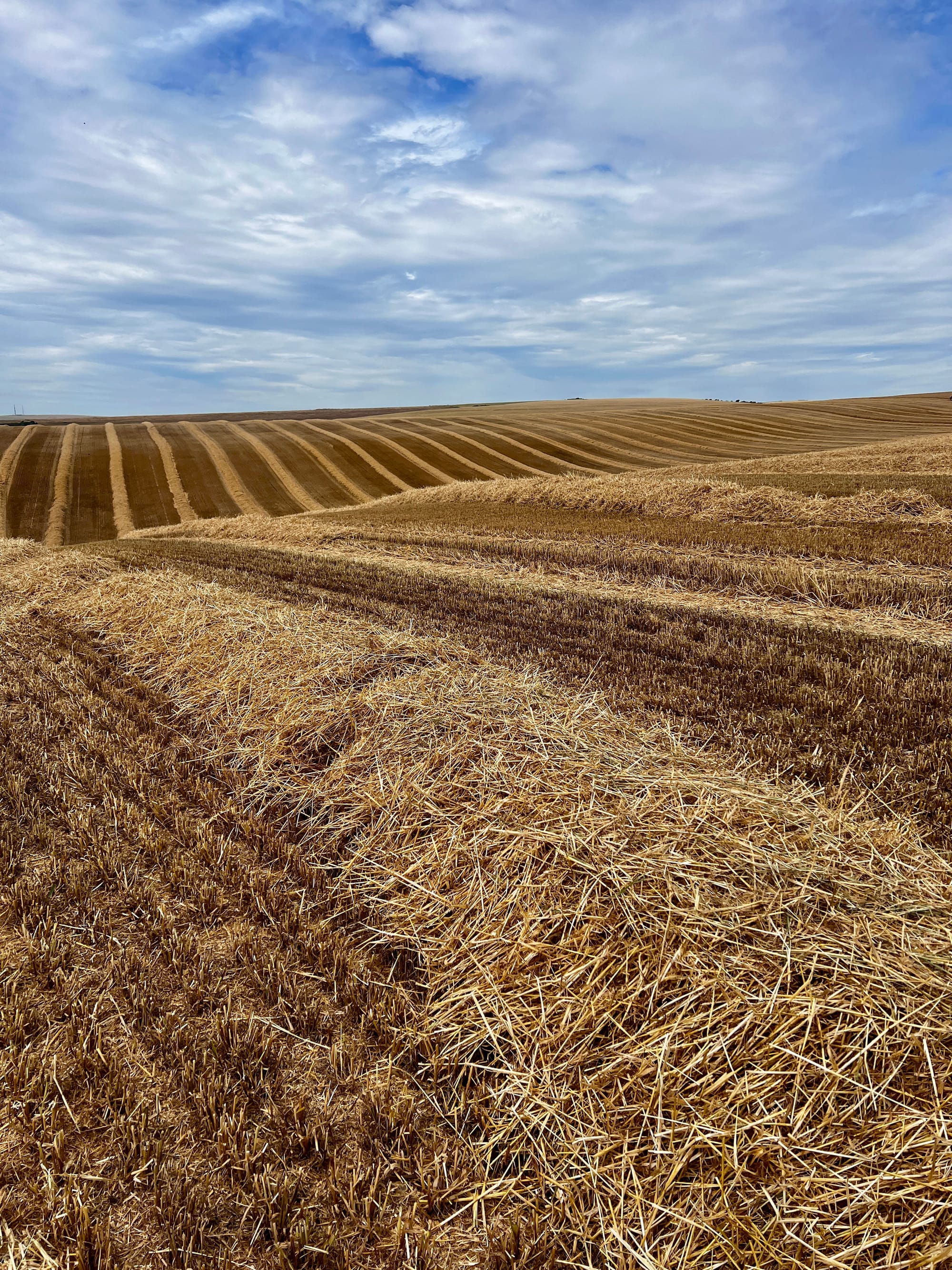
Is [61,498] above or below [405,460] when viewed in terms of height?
below

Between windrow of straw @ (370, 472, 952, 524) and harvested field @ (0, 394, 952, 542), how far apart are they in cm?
125

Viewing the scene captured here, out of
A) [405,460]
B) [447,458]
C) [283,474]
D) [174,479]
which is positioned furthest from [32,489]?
[447,458]

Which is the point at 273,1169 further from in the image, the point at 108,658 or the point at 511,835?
the point at 108,658

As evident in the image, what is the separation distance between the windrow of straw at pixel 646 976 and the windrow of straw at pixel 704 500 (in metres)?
12.7

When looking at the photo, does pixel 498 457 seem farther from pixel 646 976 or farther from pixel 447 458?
pixel 646 976

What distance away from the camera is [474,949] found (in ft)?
10.2

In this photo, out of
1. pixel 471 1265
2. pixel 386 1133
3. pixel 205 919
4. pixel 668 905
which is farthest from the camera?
pixel 205 919

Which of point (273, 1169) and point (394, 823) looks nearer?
point (273, 1169)

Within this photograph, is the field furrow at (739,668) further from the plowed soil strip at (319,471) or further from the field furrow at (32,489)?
the plowed soil strip at (319,471)

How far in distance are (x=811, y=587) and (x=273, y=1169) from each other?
9958mm

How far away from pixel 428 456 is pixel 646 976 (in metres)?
45.5

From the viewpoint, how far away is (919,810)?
4.10 meters

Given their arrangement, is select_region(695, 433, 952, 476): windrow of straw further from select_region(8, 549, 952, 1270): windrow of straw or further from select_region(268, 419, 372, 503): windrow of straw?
select_region(8, 549, 952, 1270): windrow of straw

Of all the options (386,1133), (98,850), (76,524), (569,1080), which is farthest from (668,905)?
(76,524)
